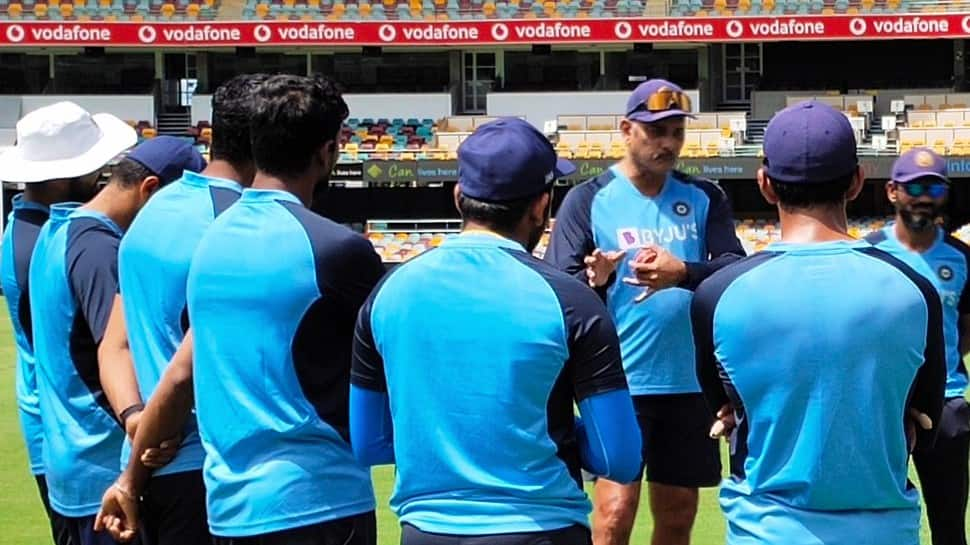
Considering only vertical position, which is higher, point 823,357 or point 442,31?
point 442,31

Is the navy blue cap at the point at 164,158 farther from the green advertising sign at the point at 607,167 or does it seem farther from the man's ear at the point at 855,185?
the green advertising sign at the point at 607,167

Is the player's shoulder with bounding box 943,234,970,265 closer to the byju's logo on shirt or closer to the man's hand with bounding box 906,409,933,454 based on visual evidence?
the byju's logo on shirt

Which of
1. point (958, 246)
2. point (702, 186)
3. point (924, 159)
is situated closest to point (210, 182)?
point (702, 186)

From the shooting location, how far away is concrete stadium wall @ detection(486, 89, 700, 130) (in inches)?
1522

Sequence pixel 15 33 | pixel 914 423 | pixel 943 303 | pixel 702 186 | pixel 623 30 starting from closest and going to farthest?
pixel 914 423, pixel 943 303, pixel 702 186, pixel 623 30, pixel 15 33

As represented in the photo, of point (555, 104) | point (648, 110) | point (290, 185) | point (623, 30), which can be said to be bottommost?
point (290, 185)

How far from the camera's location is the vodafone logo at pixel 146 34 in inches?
1517

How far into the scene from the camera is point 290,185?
383 centimetres

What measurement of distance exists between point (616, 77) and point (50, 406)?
3680 cm

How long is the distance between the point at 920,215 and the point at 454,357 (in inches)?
135

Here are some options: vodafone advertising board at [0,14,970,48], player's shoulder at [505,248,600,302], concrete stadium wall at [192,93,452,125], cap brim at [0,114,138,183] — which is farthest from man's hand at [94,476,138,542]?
concrete stadium wall at [192,93,452,125]

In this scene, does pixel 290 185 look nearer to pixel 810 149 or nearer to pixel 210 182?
pixel 210 182

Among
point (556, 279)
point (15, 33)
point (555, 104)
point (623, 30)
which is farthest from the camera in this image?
point (555, 104)

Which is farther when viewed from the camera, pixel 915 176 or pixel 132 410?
pixel 915 176
